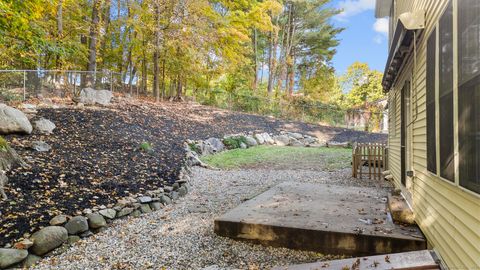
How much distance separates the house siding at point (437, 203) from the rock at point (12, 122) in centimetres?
681

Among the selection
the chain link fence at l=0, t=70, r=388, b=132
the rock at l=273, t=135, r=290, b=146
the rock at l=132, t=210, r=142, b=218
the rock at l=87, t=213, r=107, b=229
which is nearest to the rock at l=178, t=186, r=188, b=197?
the rock at l=132, t=210, r=142, b=218

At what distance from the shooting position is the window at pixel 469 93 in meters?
1.79

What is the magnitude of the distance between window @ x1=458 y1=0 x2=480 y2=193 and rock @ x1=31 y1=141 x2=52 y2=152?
6.15 m

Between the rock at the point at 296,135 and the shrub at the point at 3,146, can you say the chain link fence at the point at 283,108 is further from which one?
the shrub at the point at 3,146

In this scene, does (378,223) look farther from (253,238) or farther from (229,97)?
(229,97)

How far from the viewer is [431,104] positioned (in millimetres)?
2955

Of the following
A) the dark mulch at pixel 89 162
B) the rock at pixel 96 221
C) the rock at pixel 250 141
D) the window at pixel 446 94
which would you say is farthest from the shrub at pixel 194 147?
the window at pixel 446 94

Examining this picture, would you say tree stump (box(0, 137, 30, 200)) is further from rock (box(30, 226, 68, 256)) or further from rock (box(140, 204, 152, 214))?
rock (box(140, 204, 152, 214))

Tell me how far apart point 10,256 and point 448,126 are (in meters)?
4.00

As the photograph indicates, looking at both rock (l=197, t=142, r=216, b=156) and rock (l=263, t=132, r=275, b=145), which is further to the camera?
rock (l=263, t=132, r=275, b=145)

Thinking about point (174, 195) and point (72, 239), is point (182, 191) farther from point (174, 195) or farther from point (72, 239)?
point (72, 239)

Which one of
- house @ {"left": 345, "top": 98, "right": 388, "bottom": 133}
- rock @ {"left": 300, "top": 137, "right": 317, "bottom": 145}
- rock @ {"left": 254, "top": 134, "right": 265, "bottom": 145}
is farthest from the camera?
house @ {"left": 345, "top": 98, "right": 388, "bottom": 133}

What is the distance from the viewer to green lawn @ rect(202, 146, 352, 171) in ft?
31.0

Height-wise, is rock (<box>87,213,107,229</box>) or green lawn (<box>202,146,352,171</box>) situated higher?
green lawn (<box>202,146,352,171</box>)
